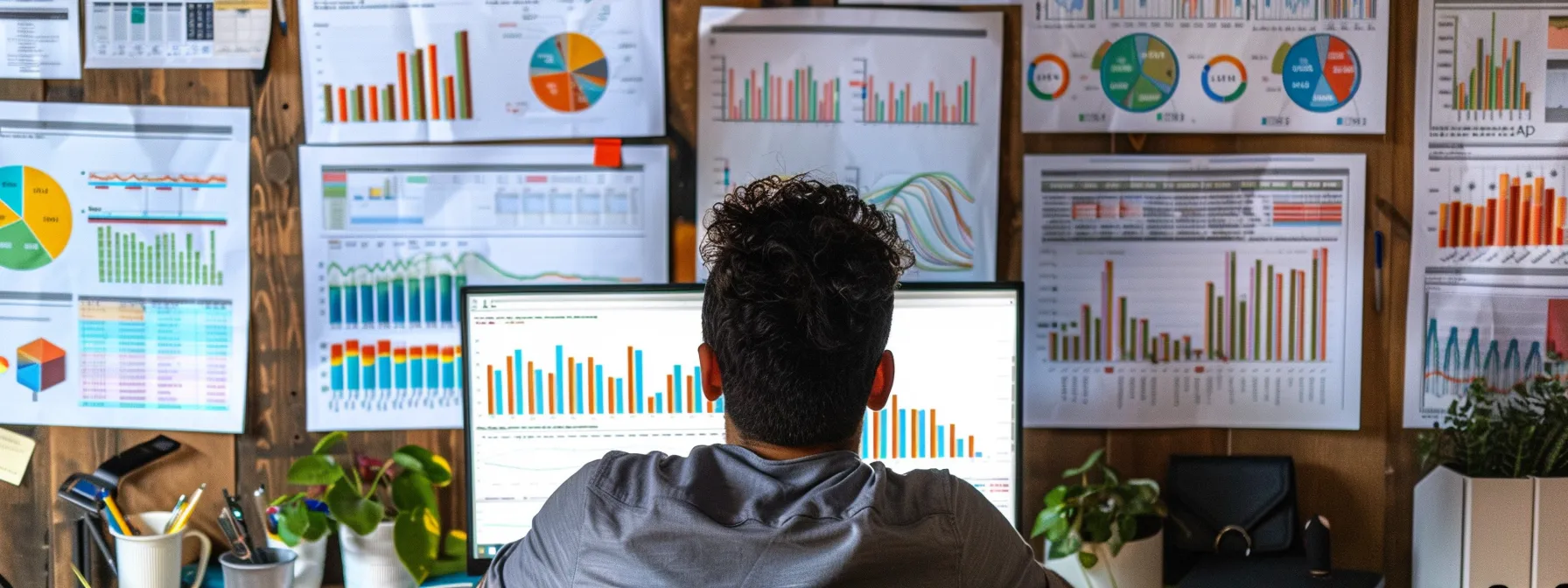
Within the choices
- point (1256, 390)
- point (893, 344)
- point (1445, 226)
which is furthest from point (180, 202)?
point (1445, 226)

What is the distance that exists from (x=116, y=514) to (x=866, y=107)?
119cm

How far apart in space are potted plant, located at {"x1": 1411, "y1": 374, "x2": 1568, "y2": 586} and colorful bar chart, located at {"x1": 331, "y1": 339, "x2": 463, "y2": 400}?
139cm

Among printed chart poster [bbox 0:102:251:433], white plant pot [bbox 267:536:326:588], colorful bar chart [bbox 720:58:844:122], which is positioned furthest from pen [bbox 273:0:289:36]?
white plant pot [bbox 267:536:326:588]

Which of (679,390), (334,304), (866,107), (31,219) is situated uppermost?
(866,107)

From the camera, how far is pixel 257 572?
1566mm

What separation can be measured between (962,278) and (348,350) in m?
0.90

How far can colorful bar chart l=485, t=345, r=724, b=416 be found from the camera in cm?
158

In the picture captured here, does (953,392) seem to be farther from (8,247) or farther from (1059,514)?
(8,247)

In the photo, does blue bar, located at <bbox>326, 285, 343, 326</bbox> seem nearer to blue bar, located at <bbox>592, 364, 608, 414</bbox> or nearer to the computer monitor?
the computer monitor

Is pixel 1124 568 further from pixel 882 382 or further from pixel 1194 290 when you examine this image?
pixel 882 382

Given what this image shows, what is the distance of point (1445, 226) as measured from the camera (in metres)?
1.77

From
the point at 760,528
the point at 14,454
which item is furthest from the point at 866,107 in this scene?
the point at 14,454

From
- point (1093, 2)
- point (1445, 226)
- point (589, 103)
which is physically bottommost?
point (1445, 226)

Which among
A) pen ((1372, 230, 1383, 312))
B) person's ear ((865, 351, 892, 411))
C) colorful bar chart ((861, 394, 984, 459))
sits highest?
pen ((1372, 230, 1383, 312))
